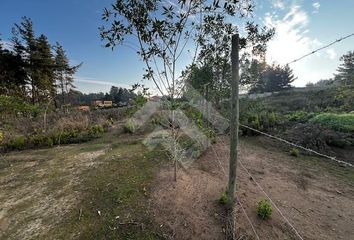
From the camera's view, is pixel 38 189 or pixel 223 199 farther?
pixel 38 189

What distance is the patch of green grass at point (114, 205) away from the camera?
2.51 metres

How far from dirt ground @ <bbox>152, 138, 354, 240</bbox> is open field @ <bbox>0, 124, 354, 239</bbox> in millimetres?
14

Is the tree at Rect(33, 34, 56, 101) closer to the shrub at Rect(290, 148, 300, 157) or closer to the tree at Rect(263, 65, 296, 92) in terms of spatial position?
the shrub at Rect(290, 148, 300, 157)

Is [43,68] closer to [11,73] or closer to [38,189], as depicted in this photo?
[11,73]

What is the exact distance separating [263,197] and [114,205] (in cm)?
241

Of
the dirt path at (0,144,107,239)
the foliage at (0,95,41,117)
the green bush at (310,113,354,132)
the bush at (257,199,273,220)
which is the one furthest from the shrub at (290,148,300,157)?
the foliage at (0,95,41,117)

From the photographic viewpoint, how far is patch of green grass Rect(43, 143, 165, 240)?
251 cm

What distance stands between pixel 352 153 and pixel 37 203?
7970mm

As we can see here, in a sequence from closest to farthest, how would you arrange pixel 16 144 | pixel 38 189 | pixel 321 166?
pixel 38 189
pixel 321 166
pixel 16 144

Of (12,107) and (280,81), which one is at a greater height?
(280,81)

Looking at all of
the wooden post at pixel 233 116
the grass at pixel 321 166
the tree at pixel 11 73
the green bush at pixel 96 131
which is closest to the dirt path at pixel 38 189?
the green bush at pixel 96 131

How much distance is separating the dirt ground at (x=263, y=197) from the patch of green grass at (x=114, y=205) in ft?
0.73

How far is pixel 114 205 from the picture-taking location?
302cm

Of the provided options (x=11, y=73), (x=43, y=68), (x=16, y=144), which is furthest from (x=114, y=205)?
→ (x=43, y=68)
